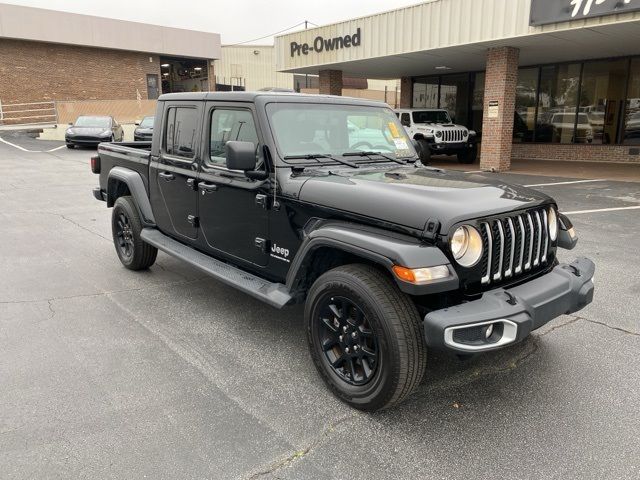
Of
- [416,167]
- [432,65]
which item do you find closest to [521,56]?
[432,65]

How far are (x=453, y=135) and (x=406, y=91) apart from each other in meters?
6.43

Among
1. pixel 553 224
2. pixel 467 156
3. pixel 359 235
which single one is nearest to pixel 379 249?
pixel 359 235

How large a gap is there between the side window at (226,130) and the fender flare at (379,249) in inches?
41.4

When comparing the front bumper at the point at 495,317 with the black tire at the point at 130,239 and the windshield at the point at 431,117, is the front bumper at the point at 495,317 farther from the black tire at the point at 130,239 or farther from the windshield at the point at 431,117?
the windshield at the point at 431,117

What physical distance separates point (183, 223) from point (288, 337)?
1.52m

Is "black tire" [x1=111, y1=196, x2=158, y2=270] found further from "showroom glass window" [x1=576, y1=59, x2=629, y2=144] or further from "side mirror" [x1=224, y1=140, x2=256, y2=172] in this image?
"showroom glass window" [x1=576, y1=59, x2=629, y2=144]

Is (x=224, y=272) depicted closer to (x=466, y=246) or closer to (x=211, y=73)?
(x=466, y=246)

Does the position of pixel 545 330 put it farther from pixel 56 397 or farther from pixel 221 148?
pixel 56 397

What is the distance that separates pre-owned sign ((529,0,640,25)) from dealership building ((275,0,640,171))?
Result: 21 millimetres

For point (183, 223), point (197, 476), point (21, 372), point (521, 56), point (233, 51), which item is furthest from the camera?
point (233, 51)

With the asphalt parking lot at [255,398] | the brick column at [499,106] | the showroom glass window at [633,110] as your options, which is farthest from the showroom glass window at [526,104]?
the asphalt parking lot at [255,398]

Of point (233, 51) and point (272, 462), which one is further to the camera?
point (233, 51)

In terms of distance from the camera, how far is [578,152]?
17.8 meters

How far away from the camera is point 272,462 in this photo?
2.62 m
